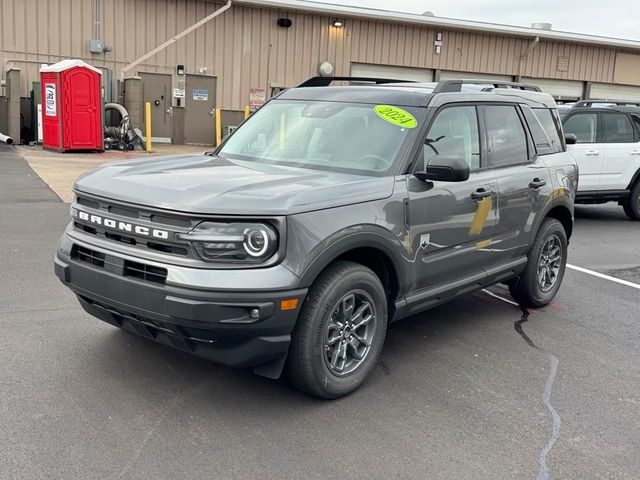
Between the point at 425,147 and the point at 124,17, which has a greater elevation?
the point at 124,17

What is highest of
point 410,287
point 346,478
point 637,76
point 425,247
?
point 637,76

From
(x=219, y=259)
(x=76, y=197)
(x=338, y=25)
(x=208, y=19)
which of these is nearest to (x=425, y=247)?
(x=219, y=259)

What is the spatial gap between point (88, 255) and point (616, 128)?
999 centimetres

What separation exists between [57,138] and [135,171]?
48.8 ft

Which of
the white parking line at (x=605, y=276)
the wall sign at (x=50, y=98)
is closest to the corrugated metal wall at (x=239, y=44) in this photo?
the wall sign at (x=50, y=98)

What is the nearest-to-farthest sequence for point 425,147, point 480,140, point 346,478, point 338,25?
point 346,478 → point 425,147 → point 480,140 → point 338,25

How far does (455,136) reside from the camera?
4645mm

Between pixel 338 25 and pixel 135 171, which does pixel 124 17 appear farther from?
pixel 135 171

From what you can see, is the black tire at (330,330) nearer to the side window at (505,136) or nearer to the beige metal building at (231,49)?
the side window at (505,136)

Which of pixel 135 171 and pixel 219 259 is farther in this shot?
pixel 135 171

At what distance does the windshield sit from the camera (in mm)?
4262

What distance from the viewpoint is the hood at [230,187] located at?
A: 334cm

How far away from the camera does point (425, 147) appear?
4.33 meters

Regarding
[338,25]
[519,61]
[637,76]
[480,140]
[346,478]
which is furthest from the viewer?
[637,76]
